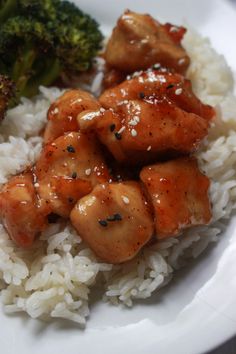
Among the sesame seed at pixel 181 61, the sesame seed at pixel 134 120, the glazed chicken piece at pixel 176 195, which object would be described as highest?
the sesame seed at pixel 181 61

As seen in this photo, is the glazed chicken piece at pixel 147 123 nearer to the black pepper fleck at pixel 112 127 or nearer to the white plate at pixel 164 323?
the black pepper fleck at pixel 112 127

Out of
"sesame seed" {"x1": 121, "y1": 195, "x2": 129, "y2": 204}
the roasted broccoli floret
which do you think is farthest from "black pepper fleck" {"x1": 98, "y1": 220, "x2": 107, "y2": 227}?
the roasted broccoli floret

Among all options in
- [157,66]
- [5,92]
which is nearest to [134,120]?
[157,66]

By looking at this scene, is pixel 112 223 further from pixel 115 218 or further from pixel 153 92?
pixel 153 92

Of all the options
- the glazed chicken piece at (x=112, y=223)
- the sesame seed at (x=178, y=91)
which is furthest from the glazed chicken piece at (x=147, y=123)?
the glazed chicken piece at (x=112, y=223)

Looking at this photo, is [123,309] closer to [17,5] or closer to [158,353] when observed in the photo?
→ [158,353]

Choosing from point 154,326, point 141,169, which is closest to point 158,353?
point 154,326
